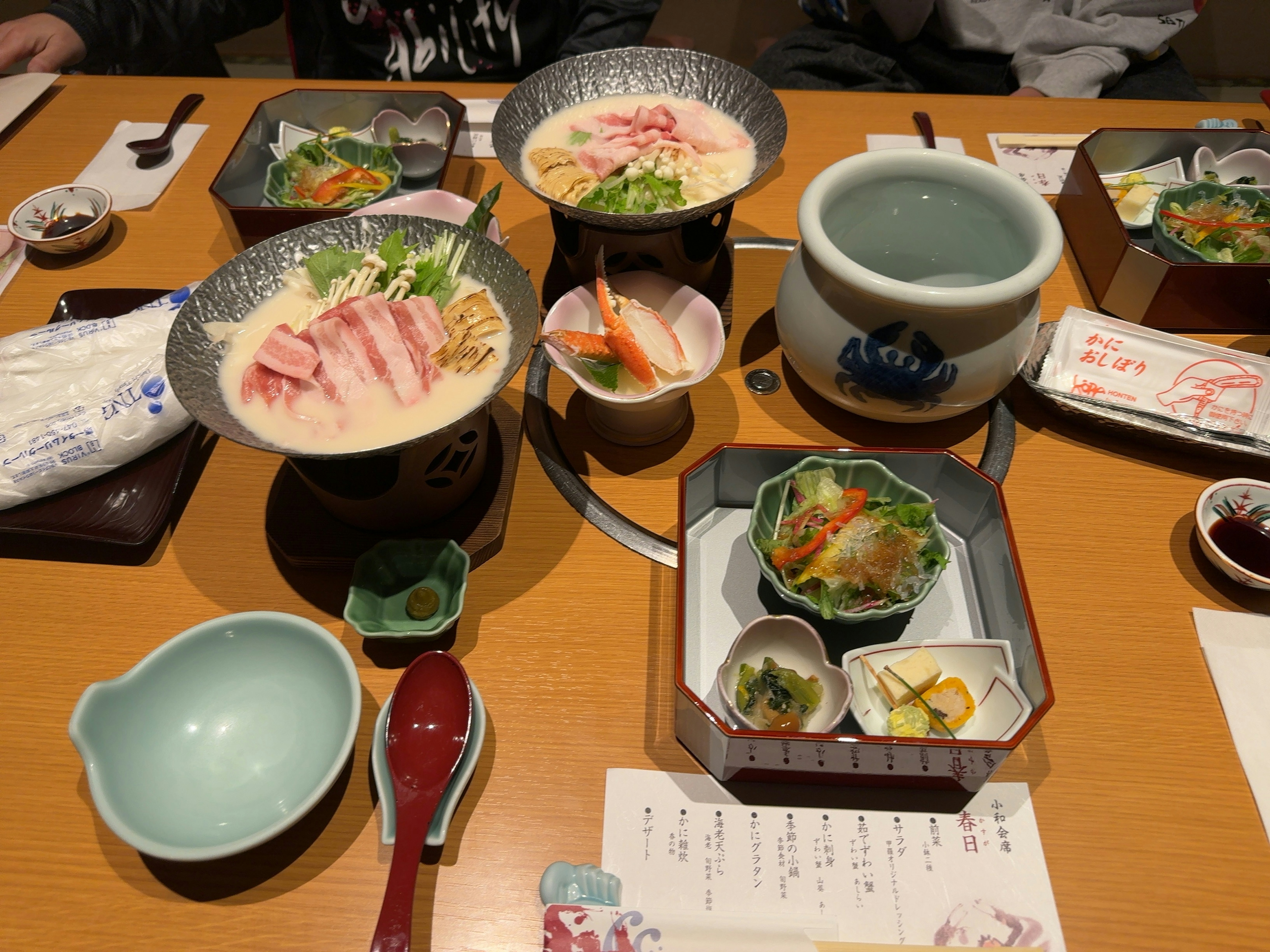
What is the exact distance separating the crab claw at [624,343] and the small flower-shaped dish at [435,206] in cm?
49

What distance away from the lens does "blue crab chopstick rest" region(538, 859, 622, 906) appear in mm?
914

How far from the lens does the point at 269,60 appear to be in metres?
4.37

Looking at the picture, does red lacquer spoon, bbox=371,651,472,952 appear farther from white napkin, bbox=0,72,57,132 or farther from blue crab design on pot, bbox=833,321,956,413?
white napkin, bbox=0,72,57,132

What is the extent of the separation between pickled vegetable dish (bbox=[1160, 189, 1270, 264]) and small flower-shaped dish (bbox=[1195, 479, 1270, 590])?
1.87 ft

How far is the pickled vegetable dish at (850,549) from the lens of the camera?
3.45ft

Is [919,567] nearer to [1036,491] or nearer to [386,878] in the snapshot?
[1036,491]

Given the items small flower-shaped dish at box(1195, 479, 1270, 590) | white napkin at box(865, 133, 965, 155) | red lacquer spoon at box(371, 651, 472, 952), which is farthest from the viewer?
white napkin at box(865, 133, 965, 155)

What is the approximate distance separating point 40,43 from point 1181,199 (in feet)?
10.3

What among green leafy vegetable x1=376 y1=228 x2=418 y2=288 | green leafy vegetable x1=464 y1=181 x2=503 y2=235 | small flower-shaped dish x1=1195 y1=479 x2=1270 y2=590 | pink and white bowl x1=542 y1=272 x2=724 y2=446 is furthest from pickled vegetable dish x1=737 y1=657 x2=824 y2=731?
green leafy vegetable x1=464 y1=181 x2=503 y2=235

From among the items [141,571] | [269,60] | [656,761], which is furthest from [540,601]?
[269,60]

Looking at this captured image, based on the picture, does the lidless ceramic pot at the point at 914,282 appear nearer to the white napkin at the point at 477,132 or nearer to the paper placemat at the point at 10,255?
the white napkin at the point at 477,132

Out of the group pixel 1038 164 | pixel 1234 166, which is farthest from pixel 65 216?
pixel 1234 166

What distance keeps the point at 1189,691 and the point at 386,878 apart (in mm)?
1164

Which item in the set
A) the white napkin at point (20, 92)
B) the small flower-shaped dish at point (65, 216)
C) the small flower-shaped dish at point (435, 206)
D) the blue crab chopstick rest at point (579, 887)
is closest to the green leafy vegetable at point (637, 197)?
the small flower-shaped dish at point (435, 206)
